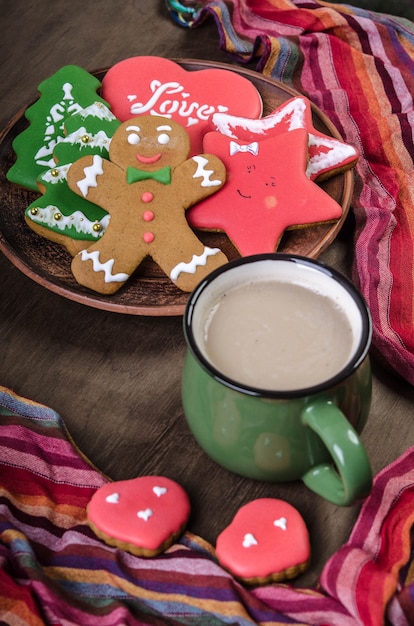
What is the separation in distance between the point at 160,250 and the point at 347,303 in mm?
243

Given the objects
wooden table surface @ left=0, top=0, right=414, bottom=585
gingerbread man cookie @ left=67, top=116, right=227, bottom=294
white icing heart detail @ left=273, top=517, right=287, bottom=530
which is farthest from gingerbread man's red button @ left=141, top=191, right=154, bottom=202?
white icing heart detail @ left=273, top=517, right=287, bottom=530

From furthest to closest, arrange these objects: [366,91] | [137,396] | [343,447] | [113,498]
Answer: [366,91] → [137,396] → [113,498] → [343,447]

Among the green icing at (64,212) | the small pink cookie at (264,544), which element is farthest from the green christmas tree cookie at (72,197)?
the small pink cookie at (264,544)

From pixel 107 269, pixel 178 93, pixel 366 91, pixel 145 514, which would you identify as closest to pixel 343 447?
pixel 145 514

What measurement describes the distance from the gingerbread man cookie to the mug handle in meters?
0.26

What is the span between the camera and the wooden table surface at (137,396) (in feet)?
2.26

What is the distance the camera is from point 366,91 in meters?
1.14

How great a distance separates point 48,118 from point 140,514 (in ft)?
1.74

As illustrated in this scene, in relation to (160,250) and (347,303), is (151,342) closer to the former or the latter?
(160,250)

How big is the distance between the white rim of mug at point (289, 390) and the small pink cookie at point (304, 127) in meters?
0.26

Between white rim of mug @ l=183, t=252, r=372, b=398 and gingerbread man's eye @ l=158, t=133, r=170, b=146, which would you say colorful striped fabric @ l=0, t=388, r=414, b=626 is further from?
gingerbread man's eye @ l=158, t=133, r=170, b=146

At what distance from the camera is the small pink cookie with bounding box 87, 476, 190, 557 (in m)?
0.64

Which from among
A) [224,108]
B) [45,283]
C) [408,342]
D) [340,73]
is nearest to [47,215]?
[45,283]

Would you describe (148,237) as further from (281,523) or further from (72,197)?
(281,523)
